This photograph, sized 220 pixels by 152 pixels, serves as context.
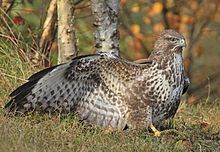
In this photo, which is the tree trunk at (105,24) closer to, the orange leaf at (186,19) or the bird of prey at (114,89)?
the bird of prey at (114,89)

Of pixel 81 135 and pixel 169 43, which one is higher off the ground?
pixel 169 43

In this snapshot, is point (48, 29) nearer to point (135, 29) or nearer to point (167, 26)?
point (135, 29)

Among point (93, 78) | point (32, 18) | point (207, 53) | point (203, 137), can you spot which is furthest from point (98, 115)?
point (207, 53)

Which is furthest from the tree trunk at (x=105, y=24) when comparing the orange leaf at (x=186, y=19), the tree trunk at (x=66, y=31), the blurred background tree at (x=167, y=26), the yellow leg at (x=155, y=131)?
the orange leaf at (x=186, y=19)

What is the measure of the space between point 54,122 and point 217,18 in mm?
9608

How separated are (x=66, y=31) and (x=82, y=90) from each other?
1591 millimetres

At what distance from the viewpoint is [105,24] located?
9375mm

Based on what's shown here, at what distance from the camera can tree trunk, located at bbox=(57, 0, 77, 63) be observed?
9.82m

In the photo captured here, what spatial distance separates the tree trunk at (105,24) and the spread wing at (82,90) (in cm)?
103

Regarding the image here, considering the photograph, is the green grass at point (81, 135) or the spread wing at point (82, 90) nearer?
the green grass at point (81, 135)

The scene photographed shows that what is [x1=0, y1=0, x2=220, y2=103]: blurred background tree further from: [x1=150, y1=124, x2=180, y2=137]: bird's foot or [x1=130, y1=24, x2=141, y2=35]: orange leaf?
[x1=150, y1=124, x2=180, y2=137]: bird's foot

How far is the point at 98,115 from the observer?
27.4ft

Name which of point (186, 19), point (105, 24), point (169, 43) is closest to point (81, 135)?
point (169, 43)

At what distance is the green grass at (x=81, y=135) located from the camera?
7.04m
